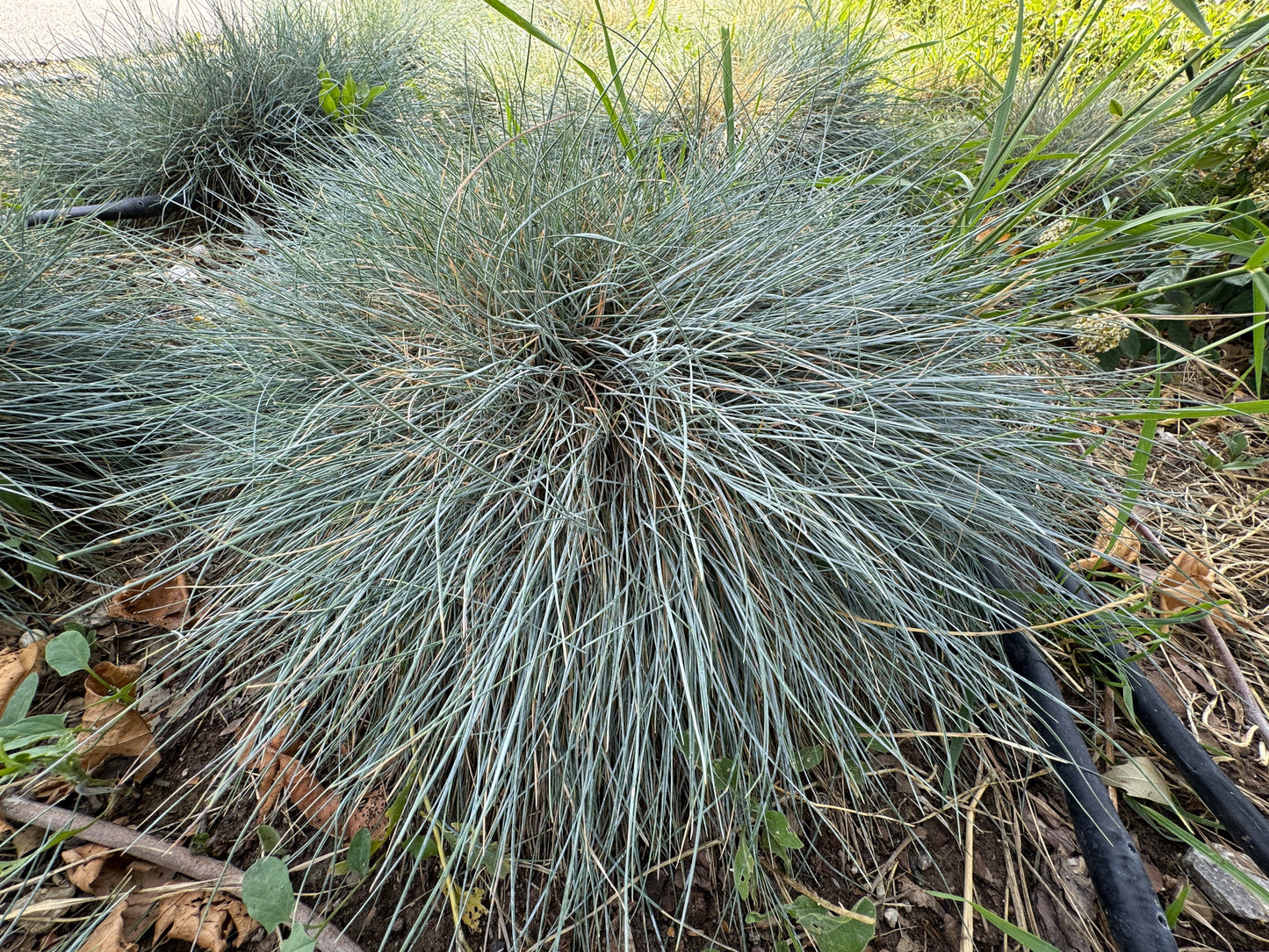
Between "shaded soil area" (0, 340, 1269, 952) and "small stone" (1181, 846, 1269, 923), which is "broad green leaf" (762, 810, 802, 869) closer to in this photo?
"shaded soil area" (0, 340, 1269, 952)

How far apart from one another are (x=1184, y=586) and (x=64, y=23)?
228 inches

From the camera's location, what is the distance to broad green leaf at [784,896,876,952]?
2.41 ft

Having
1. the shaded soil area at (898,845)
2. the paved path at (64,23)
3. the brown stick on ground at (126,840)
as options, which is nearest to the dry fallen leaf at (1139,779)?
the shaded soil area at (898,845)

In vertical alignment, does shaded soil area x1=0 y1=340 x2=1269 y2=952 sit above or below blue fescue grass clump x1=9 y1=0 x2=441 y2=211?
below

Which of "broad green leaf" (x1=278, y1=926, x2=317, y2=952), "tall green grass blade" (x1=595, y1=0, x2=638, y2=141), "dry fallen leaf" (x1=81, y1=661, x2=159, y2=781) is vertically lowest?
"broad green leaf" (x1=278, y1=926, x2=317, y2=952)

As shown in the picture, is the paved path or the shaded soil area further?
the paved path

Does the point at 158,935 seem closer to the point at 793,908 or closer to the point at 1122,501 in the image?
the point at 793,908

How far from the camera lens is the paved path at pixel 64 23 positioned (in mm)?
2518

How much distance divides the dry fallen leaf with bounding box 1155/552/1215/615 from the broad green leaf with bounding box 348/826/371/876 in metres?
1.23

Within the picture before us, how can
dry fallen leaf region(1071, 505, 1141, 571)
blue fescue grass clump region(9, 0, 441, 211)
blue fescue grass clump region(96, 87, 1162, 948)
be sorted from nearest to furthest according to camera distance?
blue fescue grass clump region(96, 87, 1162, 948)
dry fallen leaf region(1071, 505, 1141, 571)
blue fescue grass clump region(9, 0, 441, 211)

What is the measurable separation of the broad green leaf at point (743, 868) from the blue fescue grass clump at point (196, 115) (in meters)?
2.08

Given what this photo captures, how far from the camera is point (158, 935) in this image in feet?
2.58

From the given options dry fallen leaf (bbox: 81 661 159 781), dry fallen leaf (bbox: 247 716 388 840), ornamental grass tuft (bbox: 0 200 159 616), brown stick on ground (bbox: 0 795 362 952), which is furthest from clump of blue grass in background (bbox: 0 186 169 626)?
dry fallen leaf (bbox: 247 716 388 840)

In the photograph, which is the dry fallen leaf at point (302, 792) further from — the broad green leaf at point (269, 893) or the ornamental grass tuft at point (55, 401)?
the ornamental grass tuft at point (55, 401)
